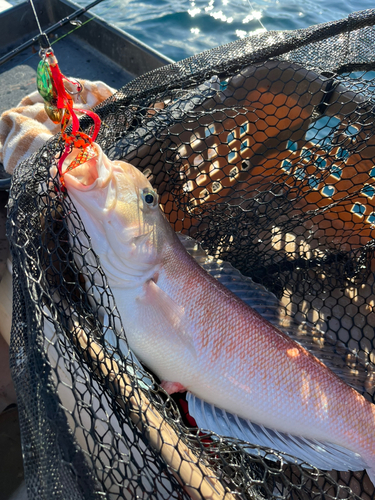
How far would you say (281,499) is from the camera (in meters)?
1.53

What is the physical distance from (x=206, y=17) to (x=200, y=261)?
23.6 ft

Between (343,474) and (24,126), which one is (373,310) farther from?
(24,126)

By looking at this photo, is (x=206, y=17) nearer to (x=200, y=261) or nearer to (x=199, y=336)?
(x=200, y=261)

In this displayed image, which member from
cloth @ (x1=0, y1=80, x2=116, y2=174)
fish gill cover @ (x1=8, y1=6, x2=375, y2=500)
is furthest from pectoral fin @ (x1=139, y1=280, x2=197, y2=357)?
cloth @ (x1=0, y1=80, x2=116, y2=174)

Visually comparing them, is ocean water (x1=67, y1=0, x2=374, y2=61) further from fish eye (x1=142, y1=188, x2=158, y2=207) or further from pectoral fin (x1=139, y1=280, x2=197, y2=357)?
pectoral fin (x1=139, y1=280, x2=197, y2=357)

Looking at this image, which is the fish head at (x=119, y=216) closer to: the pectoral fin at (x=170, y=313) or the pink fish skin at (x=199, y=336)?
the pink fish skin at (x=199, y=336)

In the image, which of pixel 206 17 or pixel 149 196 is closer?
pixel 149 196

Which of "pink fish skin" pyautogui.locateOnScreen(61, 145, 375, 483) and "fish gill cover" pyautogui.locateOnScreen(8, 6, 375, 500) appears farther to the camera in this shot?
"pink fish skin" pyautogui.locateOnScreen(61, 145, 375, 483)

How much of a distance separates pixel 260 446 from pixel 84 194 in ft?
5.25

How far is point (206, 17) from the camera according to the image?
24.7 ft

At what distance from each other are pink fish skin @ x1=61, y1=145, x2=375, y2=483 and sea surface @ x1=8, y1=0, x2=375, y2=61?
5780mm

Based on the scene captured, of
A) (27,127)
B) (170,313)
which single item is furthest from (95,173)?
(27,127)

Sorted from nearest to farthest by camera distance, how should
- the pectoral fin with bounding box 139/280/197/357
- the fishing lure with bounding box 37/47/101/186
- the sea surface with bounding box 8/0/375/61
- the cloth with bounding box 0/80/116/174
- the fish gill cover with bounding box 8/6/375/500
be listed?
the fish gill cover with bounding box 8/6/375/500, the fishing lure with bounding box 37/47/101/186, the pectoral fin with bounding box 139/280/197/357, the cloth with bounding box 0/80/116/174, the sea surface with bounding box 8/0/375/61

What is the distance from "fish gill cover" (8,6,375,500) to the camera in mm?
1442
